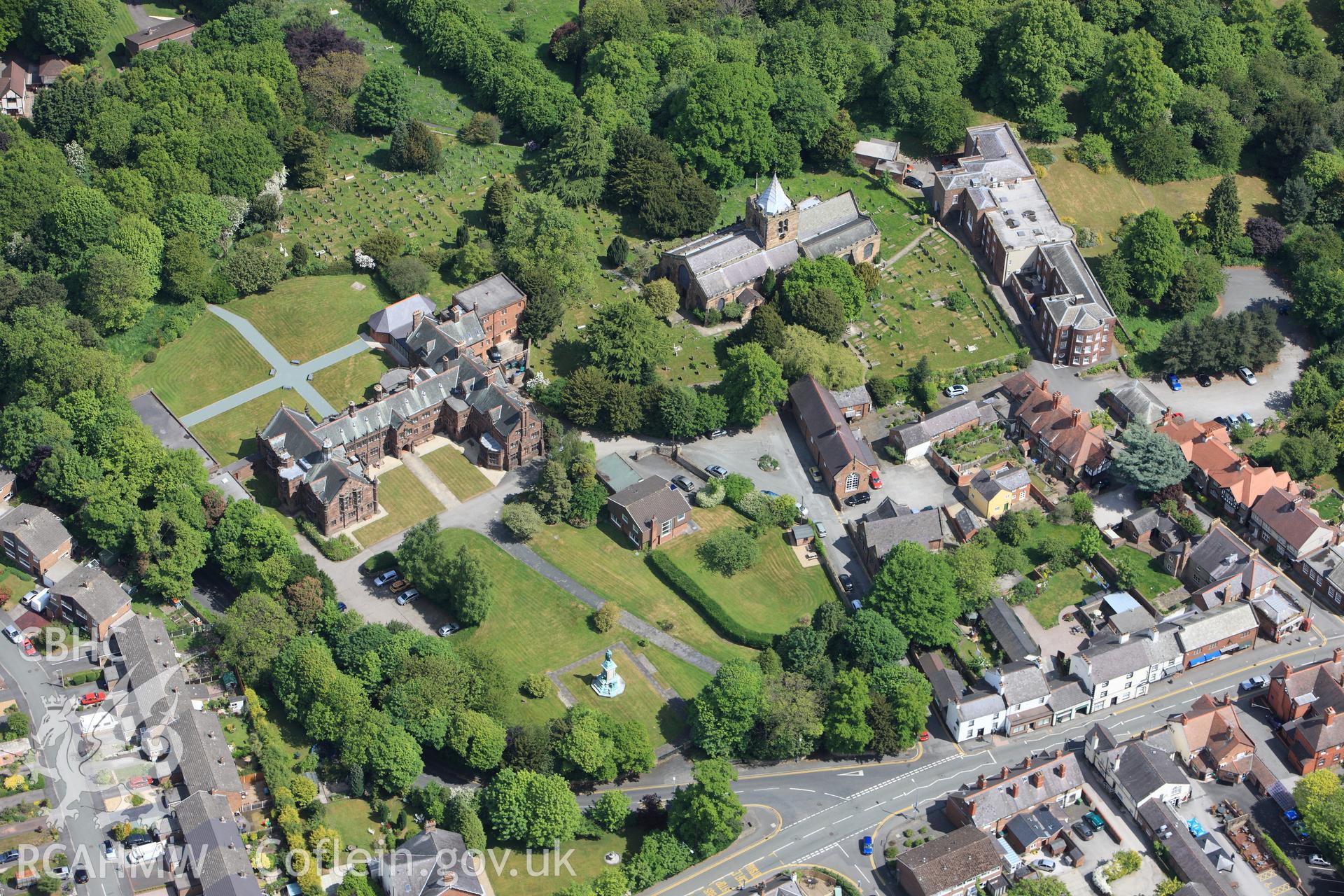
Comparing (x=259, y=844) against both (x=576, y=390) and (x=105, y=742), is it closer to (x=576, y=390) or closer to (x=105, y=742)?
(x=105, y=742)

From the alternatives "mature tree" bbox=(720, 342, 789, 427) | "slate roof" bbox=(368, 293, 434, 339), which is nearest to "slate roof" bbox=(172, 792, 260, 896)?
"slate roof" bbox=(368, 293, 434, 339)

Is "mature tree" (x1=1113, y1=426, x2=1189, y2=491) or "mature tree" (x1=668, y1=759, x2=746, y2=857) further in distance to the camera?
"mature tree" (x1=1113, y1=426, x2=1189, y2=491)

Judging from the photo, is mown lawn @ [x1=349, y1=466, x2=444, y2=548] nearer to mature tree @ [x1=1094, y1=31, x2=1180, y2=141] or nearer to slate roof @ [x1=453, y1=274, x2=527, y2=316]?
slate roof @ [x1=453, y1=274, x2=527, y2=316]

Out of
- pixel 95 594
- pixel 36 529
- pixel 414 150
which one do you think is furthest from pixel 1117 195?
pixel 36 529

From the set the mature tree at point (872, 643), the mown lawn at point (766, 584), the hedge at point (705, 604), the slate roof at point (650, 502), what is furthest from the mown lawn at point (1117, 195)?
the hedge at point (705, 604)

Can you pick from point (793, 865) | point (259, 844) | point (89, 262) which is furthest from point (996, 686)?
point (89, 262)
